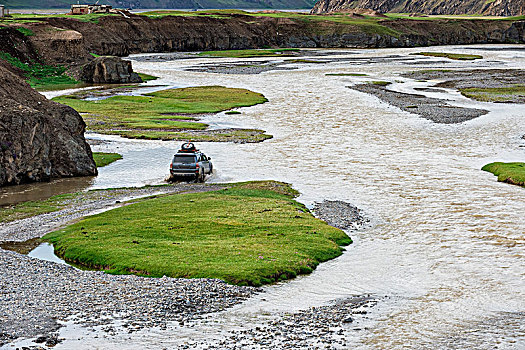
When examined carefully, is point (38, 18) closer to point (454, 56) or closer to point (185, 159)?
point (454, 56)

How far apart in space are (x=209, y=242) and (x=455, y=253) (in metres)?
11.3

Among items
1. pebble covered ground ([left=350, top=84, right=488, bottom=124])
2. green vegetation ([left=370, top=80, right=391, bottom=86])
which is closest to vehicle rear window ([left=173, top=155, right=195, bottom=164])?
pebble covered ground ([left=350, top=84, right=488, bottom=124])

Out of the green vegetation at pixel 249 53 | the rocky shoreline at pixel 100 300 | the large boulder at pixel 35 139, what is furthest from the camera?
the green vegetation at pixel 249 53

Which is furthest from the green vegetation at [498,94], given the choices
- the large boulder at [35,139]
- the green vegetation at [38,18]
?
the green vegetation at [38,18]

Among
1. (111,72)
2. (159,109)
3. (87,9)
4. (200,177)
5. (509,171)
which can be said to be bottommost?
(200,177)

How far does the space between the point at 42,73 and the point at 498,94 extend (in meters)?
73.1

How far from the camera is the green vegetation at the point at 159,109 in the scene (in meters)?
67.1

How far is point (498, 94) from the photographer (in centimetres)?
9525

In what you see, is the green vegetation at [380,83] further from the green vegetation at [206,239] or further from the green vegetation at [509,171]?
the green vegetation at [206,239]

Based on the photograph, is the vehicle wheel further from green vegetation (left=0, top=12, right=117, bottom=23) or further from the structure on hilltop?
the structure on hilltop

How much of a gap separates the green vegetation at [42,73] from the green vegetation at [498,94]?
62300 mm

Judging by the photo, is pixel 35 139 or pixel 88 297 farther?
pixel 35 139

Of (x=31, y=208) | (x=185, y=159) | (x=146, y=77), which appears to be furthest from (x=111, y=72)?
(x=31, y=208)

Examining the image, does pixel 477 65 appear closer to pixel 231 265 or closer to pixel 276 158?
pixel 276 158
